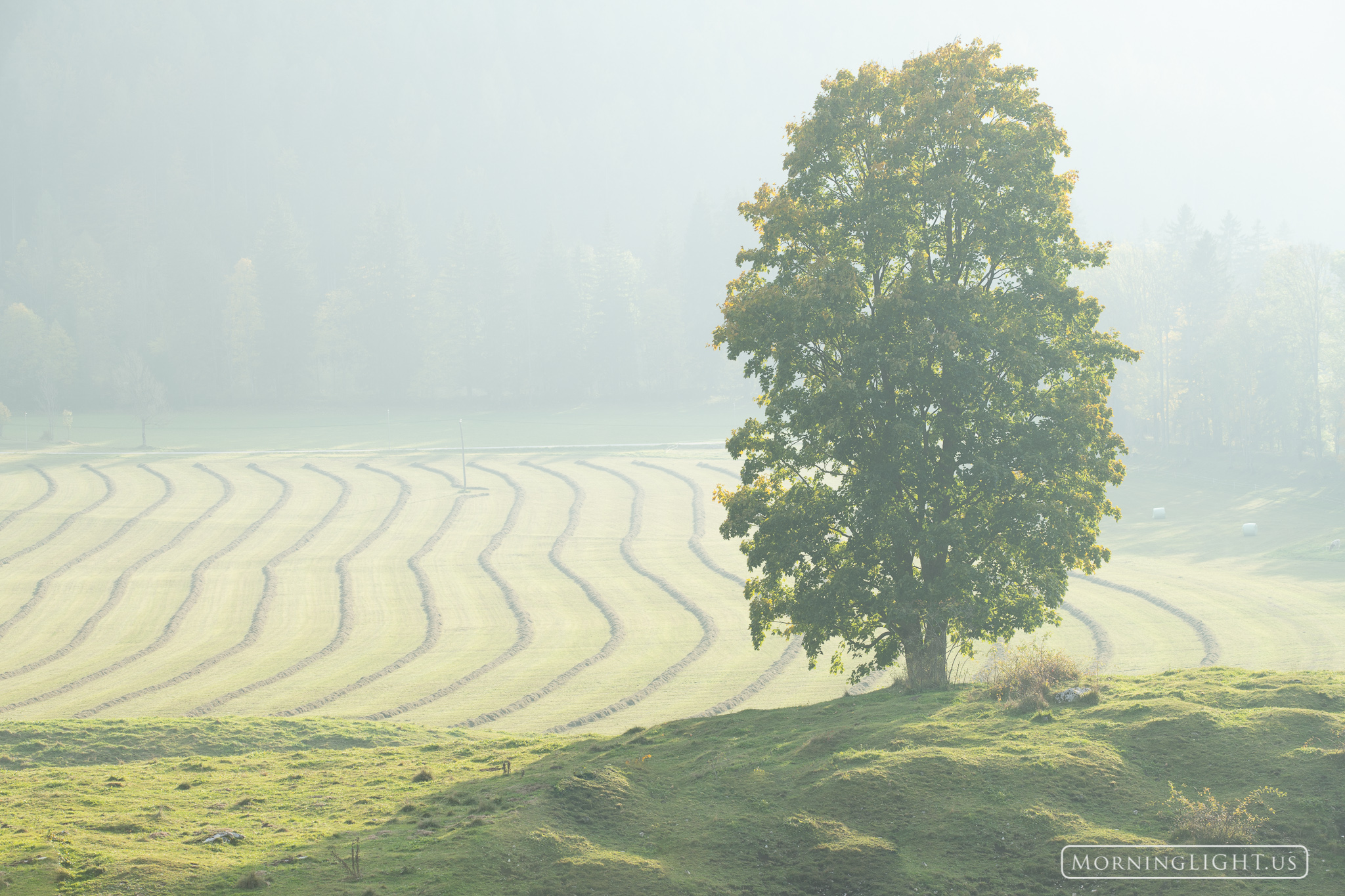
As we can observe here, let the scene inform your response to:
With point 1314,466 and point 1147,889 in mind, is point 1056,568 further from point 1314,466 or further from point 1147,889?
point 1314,466

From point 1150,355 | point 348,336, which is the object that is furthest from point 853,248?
point 348,336

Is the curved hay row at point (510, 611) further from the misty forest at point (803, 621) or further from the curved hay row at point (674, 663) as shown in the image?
the curved hay row at point (674, 663)

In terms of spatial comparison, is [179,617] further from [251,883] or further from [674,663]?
[251,883]

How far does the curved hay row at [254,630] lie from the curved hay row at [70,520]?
36.0 feet

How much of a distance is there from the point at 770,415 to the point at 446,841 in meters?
11.0

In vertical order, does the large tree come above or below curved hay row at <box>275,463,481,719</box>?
above

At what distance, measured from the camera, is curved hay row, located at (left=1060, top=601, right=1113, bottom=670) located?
33.4m

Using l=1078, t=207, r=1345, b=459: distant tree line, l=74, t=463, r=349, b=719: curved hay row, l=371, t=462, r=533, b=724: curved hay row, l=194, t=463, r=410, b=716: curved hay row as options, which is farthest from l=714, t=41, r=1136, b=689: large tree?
l=1078, t=207, r=1345, b=459: distant tree line

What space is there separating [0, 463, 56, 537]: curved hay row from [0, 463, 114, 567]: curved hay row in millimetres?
473

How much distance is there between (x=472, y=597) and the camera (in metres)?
43.4

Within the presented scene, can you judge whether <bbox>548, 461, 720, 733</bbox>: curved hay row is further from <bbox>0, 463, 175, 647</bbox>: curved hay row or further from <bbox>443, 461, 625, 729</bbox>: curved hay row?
<bbox>0, 463, 175, 647</bbox>: curved hay row

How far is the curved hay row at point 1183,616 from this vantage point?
3303 cm

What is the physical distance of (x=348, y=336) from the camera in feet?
404

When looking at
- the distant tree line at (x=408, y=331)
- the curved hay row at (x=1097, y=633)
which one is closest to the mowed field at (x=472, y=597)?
the curved hay row at (x=1097, y=633)
